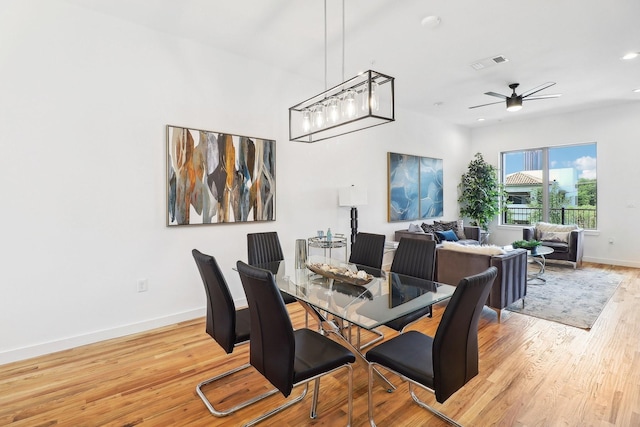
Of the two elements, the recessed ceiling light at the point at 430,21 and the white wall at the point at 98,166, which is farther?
the recessed ceiling light at the point at 430,21

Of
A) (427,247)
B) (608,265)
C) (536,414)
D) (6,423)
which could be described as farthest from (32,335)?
(608,265)

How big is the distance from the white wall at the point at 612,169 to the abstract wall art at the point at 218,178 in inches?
244

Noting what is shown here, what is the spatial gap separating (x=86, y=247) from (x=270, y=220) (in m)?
1.92

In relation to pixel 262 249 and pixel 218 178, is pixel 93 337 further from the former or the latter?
pixel 218 178

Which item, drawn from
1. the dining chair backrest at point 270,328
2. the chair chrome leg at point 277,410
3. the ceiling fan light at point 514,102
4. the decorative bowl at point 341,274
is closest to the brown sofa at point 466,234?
the ceiling fan light at point 514,102

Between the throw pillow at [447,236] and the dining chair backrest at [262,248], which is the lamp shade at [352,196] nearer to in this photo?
the dining chair backrest at [262,248]

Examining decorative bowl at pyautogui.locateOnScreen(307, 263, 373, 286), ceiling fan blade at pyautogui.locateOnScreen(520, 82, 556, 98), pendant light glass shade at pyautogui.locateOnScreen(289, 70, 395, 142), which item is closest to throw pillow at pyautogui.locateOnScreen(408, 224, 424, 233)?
ceiling fan blade at pyautogui.locateOnScreen(520, 82, 556, 98)

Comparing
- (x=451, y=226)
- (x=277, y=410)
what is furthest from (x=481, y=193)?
(x=277, y=410)

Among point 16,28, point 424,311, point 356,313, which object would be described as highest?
point 16,28

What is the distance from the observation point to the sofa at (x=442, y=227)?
18.9 ft

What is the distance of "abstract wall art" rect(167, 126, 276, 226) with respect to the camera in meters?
3.47

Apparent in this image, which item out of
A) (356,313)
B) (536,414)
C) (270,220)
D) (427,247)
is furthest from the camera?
(270,220)

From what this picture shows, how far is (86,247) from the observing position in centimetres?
301

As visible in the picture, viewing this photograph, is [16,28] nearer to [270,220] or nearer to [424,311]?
[270,220]
